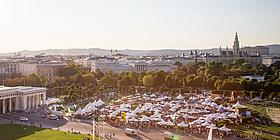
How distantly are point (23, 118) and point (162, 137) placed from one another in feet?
63.2

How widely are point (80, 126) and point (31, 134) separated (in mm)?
6048

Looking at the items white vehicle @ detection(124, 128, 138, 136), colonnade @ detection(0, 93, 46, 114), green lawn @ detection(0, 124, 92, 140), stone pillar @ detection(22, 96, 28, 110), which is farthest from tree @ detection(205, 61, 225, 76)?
green lawn @ detection(0, 124, 92, 140)

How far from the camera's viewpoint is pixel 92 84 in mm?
81438

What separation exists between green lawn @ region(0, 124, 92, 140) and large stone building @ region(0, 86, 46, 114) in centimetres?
1191

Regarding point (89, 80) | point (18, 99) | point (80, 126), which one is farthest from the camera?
point (89, 80)

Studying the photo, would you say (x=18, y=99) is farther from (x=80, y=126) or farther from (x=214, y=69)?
(x=214, y=69)

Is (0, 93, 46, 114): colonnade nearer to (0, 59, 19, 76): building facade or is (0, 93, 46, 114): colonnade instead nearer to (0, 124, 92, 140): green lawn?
(0, 124, 92, 140): green lawn

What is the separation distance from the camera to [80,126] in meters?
46.7

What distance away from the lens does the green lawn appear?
40.2m

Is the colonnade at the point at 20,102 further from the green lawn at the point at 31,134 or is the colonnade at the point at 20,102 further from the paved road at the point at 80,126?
the green lawn at the point at 31,134

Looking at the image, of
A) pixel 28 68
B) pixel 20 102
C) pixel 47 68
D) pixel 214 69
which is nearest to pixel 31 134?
pixel 20 102

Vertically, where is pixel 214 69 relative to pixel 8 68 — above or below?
above

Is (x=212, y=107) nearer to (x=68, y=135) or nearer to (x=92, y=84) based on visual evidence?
(x=68, y=135)

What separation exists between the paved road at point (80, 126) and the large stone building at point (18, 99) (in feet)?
9.50
